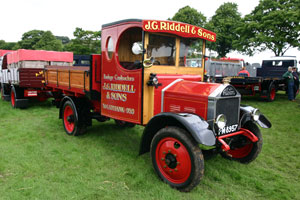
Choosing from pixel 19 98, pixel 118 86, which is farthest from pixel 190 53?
pixel 19 98

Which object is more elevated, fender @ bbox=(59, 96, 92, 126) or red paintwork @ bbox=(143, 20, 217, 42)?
red paintwork @ bbox=(143, 20, 217, 42)

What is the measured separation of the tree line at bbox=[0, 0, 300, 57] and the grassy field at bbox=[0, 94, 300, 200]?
2006 cm

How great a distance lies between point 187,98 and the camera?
11.1 feet

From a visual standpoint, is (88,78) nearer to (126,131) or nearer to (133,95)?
(133,95)

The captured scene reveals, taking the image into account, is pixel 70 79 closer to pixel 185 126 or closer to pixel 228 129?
pixel 185 126

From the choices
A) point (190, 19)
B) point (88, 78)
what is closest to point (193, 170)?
point (88, 78)

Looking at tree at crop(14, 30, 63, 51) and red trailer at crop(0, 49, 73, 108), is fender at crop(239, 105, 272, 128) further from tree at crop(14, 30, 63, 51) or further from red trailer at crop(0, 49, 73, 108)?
tree at crop(14, 30, 63, 51)

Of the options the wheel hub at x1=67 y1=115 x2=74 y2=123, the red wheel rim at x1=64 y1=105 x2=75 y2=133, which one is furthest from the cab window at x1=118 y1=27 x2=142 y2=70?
the red wheel rim at x1=64 y1=105 x2=75 y2=133

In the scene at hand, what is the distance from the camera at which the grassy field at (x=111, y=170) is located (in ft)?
10.2

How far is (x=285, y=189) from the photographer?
3.28m

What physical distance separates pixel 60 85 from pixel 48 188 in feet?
10.9

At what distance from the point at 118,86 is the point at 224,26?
32.1 metres

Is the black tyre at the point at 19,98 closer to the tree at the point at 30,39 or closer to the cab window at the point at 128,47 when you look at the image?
the cab window at the point at 128,47

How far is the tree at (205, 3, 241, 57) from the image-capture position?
3222 cm
